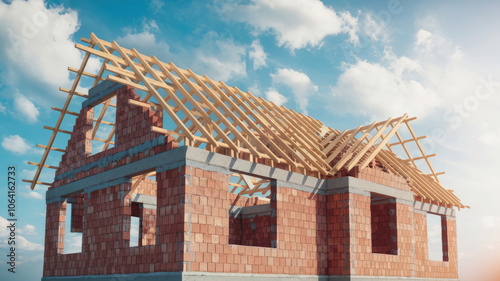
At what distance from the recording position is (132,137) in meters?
14.2

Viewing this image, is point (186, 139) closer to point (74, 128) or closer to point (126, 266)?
point (126, 266)

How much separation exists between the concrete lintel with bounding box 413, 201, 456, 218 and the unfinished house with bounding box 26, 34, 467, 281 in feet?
0.28

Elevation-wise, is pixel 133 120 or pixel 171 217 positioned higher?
pixel 133 120

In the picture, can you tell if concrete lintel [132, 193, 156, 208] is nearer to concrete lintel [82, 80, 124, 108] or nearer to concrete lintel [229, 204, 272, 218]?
concrete lintel [229, 204, 272, 218]

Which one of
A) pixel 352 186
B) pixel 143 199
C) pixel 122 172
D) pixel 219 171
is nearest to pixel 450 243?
pixel 352 186

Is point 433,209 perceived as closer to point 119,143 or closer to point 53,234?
point 119,143

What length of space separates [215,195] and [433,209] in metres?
11.5

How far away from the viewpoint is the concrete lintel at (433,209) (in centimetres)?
1970

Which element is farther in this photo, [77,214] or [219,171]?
[77,214]

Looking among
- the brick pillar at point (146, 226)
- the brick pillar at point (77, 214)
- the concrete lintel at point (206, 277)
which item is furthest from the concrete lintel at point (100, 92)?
the concrete lintel at point (206, 277)

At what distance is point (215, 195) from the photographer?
12766mm

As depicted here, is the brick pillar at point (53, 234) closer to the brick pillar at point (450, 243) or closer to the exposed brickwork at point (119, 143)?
the exposed brickwork at point (119, 143)

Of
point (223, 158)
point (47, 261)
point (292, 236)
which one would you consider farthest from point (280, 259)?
point (47, 261)

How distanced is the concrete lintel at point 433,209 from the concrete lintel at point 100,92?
11.8 m
